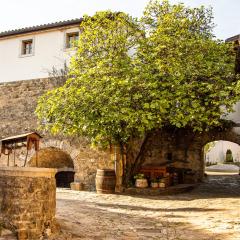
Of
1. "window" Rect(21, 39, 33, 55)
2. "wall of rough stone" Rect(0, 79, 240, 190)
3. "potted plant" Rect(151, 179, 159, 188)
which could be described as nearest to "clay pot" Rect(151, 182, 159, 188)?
"potted plant" Rect(151, 179, 159, 188)

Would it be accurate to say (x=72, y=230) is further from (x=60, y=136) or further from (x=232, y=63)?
(x=232, y=63)

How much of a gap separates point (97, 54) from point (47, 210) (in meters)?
7.45

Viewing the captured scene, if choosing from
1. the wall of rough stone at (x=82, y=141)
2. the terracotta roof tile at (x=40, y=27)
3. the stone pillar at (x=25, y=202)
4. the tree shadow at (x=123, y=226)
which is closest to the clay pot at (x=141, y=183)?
the wall of rough stone at (x=82, y=141)

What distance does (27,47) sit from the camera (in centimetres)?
1577

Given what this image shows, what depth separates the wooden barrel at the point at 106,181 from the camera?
34.9 ft

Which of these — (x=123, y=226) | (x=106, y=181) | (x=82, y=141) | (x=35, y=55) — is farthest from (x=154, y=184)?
(x=35, y=55)

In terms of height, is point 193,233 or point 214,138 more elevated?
point 214,138

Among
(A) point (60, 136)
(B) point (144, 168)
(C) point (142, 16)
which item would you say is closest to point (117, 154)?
(B) point (144, 168)

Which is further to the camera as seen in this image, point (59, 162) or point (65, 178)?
point (65, 178)

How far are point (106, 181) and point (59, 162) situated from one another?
14.2ft

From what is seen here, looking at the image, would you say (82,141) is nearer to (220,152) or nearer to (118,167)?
(118,167)

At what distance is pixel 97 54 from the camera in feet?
37.2

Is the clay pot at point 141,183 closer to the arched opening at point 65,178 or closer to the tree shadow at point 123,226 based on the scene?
the tree shadow at point 123,226

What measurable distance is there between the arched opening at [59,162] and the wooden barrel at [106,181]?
310 cm
